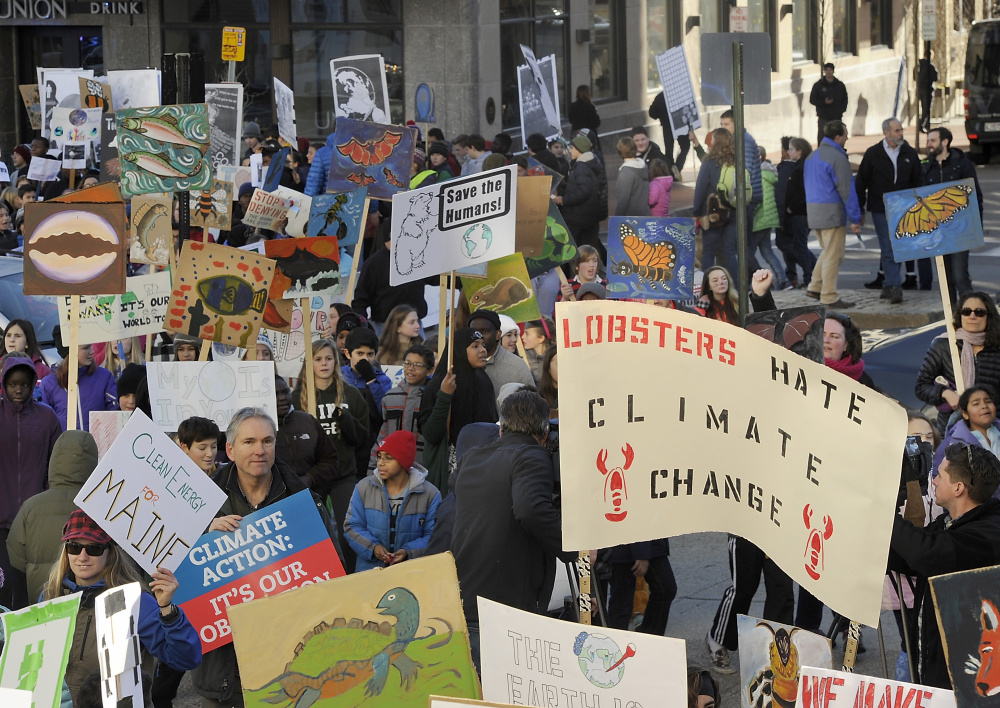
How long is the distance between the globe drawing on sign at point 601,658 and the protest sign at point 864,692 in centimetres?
52

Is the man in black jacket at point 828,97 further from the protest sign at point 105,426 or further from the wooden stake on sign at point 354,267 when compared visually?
the protest sign at point 105,426

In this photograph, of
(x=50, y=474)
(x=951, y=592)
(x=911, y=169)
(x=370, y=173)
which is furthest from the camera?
(x=911, y=169)

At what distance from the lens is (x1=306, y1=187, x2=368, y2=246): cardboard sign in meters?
10.6

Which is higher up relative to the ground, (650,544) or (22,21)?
(22,21)

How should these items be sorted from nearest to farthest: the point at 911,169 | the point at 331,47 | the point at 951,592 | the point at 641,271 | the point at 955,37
→ the point at 951,592 < the point at 641,271 < the point at 911,169 < the point at 331,47 < the point at 955,37

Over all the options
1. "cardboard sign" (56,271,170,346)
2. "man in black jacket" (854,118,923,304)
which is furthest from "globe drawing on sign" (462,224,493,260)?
"man in black jacket" (854,118,923,304)

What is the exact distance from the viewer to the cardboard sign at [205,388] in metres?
7.11

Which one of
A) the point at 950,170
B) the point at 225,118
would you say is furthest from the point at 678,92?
the point at 225,118

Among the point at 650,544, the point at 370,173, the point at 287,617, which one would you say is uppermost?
the point at 370,173

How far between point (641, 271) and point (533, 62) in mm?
8493

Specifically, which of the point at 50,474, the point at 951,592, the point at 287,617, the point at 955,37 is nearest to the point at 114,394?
the point at 50,474

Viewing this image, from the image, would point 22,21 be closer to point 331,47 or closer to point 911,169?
point 331,47

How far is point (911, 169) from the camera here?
1484 cm

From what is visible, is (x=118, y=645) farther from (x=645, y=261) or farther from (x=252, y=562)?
(x=645, y=261)
